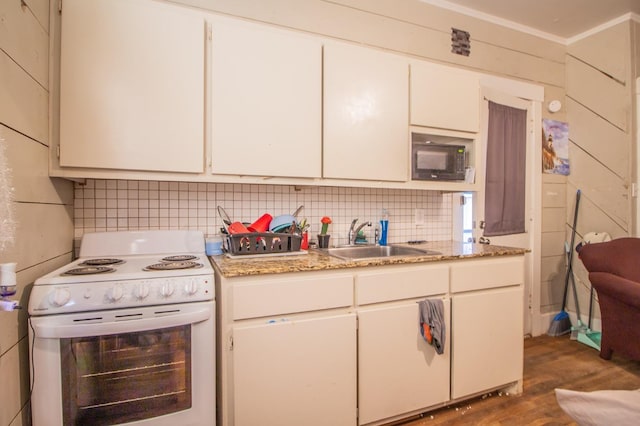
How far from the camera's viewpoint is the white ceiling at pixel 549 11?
262 cm

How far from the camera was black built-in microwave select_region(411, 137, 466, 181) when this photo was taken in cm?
219

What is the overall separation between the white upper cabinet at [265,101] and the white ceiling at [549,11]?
1.46m

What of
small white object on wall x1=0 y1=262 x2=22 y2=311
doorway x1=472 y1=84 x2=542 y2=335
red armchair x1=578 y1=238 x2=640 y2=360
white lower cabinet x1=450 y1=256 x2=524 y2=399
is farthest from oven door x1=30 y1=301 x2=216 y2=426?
doorway x1=472 y1=84 x2=542 y2=335

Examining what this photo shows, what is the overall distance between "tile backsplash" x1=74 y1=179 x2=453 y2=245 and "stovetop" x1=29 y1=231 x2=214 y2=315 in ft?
0.47

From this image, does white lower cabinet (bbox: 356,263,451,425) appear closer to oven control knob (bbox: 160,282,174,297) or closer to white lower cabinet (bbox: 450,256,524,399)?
white lower cabinet (bbox: 450,256,524,399)

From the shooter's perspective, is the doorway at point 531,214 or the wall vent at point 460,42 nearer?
the wall vent at point 460,42

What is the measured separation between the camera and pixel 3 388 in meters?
1.07

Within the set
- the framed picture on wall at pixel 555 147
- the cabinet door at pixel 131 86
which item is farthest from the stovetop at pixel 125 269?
the framed picture on wall at pixel 555 147

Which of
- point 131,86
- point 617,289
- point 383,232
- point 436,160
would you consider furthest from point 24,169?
point 617,289

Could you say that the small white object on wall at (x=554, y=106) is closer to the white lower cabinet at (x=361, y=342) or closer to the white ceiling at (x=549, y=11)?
the white ceiling at (x=549, y=11)

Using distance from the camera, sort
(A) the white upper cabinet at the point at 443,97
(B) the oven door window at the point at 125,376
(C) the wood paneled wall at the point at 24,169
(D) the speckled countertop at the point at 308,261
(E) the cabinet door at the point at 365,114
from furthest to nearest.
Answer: (A) the white upper cabinet at the point at 443,97 < (E) the cabinet door at the point at 365,114 < (D) the speckled countertop at the point at 308,261 < (B) the oven door window at the point at 125,376 < (C) the wood paneled wall at the point at 24,169

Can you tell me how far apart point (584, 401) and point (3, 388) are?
1.67 m

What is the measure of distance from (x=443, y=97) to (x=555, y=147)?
5.51 feet

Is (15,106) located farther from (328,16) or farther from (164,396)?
(328,16)
